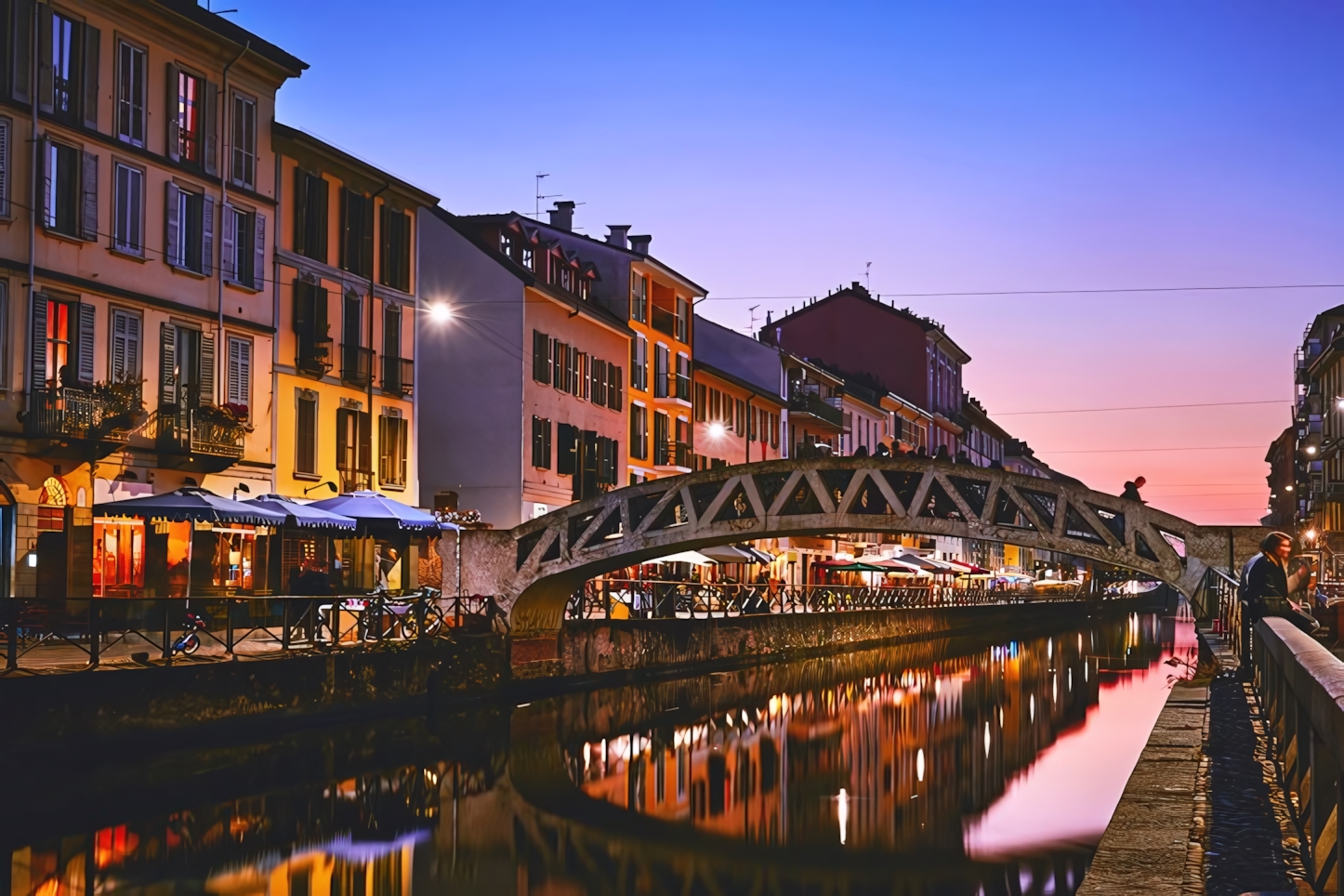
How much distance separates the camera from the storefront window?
104 feet

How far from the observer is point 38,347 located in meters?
30.1

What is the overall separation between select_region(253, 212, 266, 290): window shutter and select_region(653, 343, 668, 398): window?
26.4 metres

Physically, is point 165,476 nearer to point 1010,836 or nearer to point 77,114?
point 77,114

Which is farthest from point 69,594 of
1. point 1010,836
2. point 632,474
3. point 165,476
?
point 632,474

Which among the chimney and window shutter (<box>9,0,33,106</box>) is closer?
window shutter (<box>9,0,33,106</box>)

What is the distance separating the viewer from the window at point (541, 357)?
49278mm

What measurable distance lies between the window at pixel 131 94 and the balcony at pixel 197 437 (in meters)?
4.98

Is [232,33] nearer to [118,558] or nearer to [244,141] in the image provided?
[244,141]

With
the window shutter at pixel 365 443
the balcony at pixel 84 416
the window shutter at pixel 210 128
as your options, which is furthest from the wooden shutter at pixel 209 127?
the window shutter at pixel 365 443

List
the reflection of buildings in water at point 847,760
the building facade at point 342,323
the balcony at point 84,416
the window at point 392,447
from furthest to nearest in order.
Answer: the window at point 392,447 < the building facade at point 342,323 < the balcony at point 84,416 < the reflection of buildings in water at point 847,760

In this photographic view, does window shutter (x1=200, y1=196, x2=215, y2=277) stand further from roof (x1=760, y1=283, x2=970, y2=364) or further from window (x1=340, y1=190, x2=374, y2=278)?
roof (x1=760, y1=283, x2=970, y2=364)

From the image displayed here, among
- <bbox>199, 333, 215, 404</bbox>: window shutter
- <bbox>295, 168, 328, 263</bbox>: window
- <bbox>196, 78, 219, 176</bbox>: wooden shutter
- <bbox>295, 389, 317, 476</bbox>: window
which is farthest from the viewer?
<bbox>295, 168, 328, 263</bbox>: window

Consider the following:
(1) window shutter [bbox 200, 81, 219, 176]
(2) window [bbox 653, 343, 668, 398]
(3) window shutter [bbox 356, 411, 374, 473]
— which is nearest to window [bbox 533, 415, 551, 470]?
(3) window shutter [bbox 356, 411, 374, 473]

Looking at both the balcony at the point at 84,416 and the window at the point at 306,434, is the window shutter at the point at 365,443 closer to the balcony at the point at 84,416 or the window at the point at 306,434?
the window at the point at 306,434
